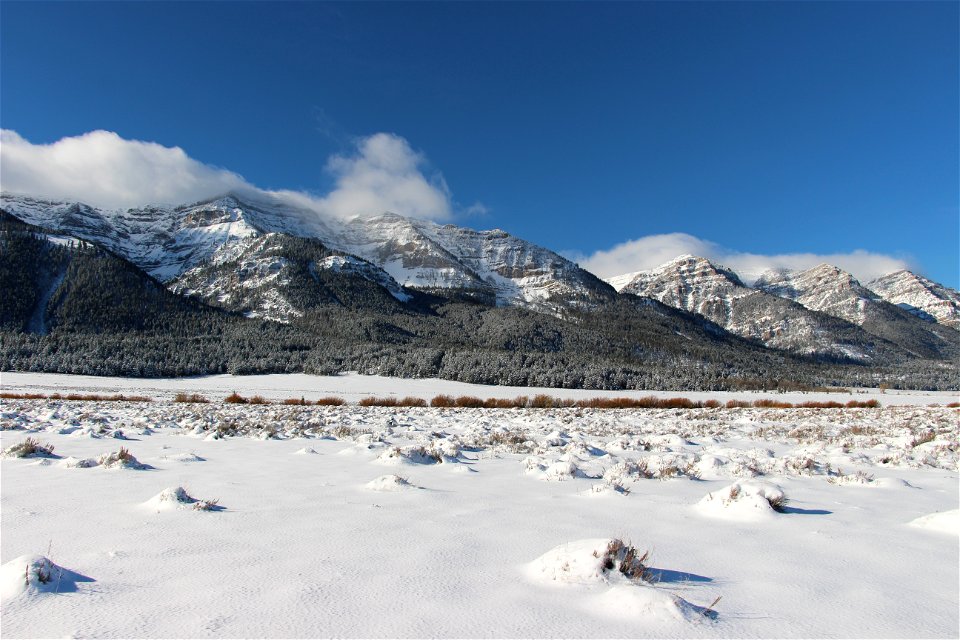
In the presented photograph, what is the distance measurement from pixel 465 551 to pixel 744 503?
3.05m

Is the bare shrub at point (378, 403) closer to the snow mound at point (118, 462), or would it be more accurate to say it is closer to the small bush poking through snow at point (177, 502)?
the snow mound at point (118, 462)

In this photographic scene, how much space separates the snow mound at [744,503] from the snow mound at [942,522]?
1072 mm

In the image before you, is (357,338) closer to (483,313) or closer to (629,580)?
(483,313)

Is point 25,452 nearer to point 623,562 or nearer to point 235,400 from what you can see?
point 623,562

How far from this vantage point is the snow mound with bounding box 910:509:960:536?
13.7ft

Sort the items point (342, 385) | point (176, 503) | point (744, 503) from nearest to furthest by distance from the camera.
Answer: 1. point (176, 503)
2. point (744, 503)
3. point (342, 385)

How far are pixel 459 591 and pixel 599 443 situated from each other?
10.1 m

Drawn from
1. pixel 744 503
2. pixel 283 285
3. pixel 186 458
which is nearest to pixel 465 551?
pixel 744 503

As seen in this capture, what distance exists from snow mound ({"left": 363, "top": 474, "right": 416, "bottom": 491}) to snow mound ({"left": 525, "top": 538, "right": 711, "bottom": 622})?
9.27 feet

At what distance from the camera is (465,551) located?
331 centimetres

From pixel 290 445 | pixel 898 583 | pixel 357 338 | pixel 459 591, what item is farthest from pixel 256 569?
pixel 357 338

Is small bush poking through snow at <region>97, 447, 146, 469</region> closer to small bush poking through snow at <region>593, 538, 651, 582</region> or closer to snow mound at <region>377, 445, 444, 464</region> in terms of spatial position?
snow mound at <region>377, 445, 444, 464</region>

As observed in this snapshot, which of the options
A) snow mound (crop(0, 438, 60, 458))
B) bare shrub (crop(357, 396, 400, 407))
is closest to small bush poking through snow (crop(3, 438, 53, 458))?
snow mound (crop(0, 438, 60, 458))

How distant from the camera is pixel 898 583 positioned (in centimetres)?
296
